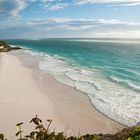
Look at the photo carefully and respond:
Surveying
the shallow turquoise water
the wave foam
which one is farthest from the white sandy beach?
the shallow turquoise water

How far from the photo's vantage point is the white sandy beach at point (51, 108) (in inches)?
508

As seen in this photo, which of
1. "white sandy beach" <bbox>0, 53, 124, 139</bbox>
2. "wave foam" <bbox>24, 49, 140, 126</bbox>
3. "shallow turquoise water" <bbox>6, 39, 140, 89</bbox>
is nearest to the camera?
"white sandy beach" <bbox>0, 53, 124, 139</bbox>

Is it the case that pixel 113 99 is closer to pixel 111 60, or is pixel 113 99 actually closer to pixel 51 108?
pixel 51 108

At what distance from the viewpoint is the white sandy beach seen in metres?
12.9

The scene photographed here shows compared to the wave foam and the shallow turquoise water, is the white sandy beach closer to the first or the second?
the wave foam

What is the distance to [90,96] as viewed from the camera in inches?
736

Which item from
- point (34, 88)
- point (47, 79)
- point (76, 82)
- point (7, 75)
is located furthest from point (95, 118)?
point (7, 75)

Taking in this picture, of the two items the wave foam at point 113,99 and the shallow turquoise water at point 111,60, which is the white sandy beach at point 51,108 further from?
the shallow turquoise water at point 111,60

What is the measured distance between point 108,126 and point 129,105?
4243 mm

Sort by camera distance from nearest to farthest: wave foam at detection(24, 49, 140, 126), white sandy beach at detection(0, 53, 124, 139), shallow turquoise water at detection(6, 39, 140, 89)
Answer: white sandy beach at detection(0, 53, 124, 139) < wave foam at detection(24, 49, 140, 126) < shallow turquoise water at detection(6, 39, 140, 89)

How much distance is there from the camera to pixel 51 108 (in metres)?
15.5

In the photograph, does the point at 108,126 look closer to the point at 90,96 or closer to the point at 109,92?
the point at 90,96

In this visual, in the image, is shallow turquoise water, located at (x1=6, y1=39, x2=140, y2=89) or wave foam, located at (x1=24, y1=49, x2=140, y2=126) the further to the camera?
shallow turquoise water, located at (x1=6, y1=39, x2=140, y2=89)

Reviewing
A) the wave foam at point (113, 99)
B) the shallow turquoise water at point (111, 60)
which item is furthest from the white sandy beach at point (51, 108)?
the shallow turquoise water at point (111, 60)
